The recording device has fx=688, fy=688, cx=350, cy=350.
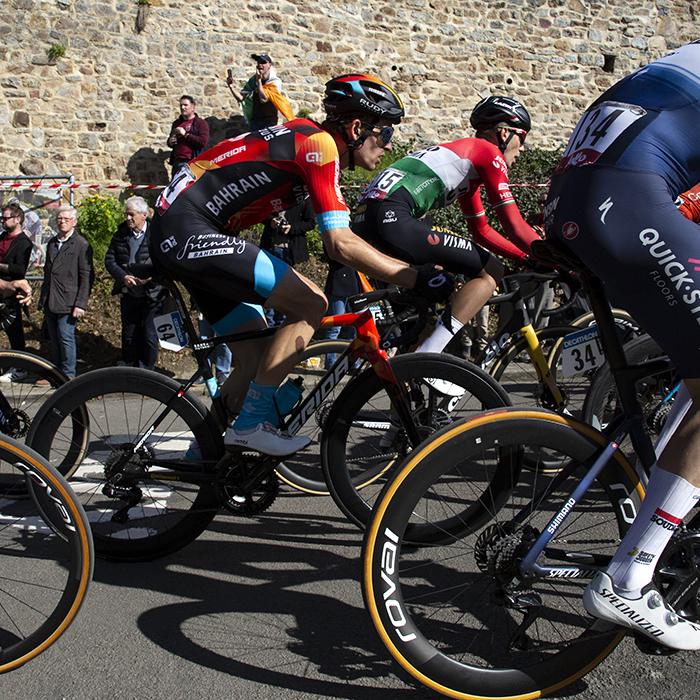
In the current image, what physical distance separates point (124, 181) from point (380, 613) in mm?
13396

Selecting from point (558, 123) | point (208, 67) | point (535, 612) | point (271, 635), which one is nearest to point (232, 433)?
point (271, 635)

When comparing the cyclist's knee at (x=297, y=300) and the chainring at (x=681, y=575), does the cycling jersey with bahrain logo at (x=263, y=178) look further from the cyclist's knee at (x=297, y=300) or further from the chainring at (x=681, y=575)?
the chainring at (x=681, y=575)

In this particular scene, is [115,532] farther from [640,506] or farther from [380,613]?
[640,506]

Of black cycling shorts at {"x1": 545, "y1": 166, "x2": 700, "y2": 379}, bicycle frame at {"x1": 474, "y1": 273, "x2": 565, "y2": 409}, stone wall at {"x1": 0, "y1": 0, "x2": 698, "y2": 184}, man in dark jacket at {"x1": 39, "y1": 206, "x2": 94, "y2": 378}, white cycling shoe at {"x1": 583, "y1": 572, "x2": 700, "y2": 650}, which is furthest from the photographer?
stone wall at {"x1": 0, "y1": 0, "x2": 698, "y2": 184}

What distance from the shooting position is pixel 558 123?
56.6 feet

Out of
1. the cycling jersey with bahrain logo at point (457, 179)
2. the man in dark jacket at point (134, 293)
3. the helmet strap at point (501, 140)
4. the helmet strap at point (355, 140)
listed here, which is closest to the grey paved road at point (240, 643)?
the helmet strap at point (355, 140)

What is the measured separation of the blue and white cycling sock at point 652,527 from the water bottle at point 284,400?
163 centimetres

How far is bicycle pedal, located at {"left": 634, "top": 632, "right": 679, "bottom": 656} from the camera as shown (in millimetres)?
2031

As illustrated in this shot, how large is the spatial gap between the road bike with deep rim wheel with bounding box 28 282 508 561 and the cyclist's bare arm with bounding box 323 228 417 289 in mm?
142

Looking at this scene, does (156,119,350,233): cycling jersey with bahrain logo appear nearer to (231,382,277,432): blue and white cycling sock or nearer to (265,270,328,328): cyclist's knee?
(265,270,328,328): cyclist's knee

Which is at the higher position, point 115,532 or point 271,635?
point 271,635

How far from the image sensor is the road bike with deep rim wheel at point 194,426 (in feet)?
10.2

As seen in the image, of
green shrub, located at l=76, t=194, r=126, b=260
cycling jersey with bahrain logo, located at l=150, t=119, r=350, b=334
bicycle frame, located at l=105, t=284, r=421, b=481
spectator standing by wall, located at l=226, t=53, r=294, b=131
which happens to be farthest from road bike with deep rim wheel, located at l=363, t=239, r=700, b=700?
spectator standing by wall, located at l=226, t=53, r=294, b=131

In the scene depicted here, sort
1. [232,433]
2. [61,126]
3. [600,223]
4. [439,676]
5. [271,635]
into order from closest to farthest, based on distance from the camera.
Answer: [600,223] < [439,676] < [271,635] < [232,433] < [61,126]
